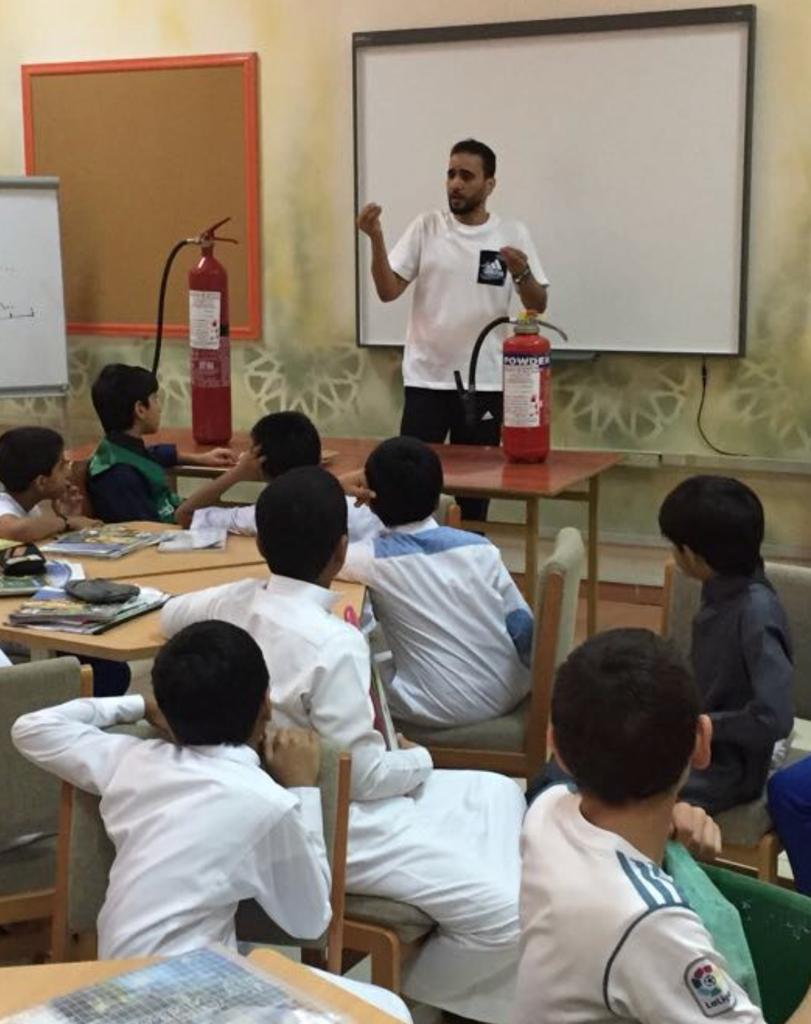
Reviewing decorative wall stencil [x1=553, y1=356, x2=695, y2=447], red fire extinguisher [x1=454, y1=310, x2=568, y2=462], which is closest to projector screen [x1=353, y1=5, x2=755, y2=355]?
decorative wall stencil [x1=553, y1=356, x2=695, y2=447]

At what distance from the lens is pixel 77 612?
252 centimetres

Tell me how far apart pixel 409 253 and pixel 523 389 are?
3.51 feet

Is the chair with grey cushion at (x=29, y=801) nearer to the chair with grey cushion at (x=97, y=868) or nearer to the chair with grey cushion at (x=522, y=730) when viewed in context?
the chair with grey cushion at (x=97, y=868)

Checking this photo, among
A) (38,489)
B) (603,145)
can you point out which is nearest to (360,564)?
(38,489)

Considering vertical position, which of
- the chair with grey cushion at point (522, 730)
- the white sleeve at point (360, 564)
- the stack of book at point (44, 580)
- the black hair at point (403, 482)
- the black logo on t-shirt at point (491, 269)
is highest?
the black logo on t-shirt at point (491, 269)

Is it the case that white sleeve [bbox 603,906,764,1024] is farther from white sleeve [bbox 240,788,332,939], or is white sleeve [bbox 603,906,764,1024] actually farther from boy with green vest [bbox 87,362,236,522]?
boy with green vest [bbox 87,362,236,522]

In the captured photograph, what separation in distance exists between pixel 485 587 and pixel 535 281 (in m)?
2.08

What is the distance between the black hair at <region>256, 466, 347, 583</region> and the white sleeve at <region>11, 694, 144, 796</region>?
481 millimetres

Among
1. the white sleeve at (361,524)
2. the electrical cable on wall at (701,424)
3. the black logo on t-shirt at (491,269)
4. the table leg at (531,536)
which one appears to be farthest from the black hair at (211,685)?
the electrical cable on wall at (701,424)

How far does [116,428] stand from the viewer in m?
3.66

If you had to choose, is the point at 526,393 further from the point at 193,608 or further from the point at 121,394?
the point at 193,608

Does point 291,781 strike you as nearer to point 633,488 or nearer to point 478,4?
point 633,488

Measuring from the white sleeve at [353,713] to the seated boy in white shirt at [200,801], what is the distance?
0.15 meters

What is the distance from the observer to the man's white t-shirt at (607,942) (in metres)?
1.14
